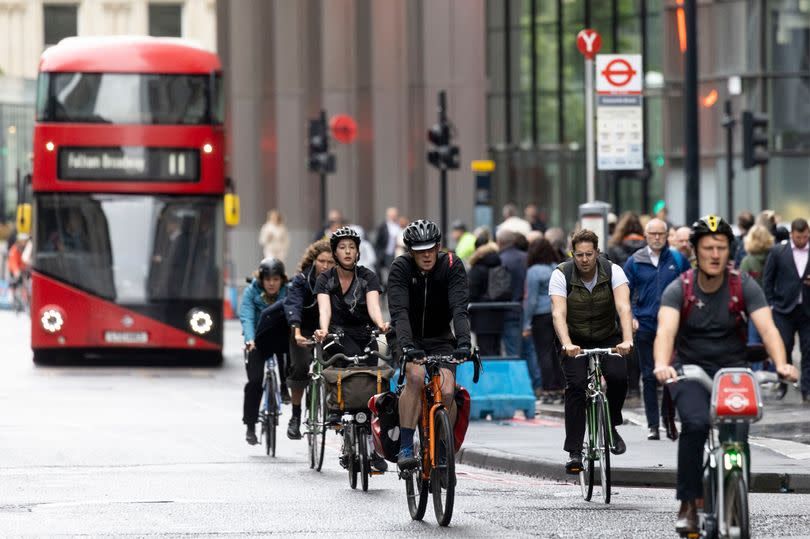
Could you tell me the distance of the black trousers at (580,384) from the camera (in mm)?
11852

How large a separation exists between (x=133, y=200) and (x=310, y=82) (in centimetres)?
2831

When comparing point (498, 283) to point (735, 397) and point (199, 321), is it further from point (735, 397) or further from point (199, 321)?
point (735, 397)

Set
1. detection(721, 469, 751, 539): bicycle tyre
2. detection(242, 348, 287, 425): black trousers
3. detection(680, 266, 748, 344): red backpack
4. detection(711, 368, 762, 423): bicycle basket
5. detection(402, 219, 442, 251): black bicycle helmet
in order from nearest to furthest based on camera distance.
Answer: detection(721, 469, 751, 539): bicycle tyre < detection(711, 368, 762, 423): bicycle basket < detection(680, 266, 748, 344): red backpack < detection(402, 219, 442, 251): black bicycle helmet < detection(242, 348, 287, 425): black trousers

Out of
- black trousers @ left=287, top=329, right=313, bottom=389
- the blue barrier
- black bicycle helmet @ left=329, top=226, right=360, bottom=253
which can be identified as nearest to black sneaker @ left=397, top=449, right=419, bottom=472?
black bicycle helmet @ left=329, top=226, right=360, bottom=253

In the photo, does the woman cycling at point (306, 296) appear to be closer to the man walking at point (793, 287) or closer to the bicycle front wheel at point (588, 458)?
the bicycle front wheel at point (588, 458)

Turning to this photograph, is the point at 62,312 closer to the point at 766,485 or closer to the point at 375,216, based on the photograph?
the point at 766,485

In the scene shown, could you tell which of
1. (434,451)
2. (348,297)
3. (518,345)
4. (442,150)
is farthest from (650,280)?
(442,150)

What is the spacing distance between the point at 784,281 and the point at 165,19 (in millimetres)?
81526

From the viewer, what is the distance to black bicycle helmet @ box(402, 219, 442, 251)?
10.6m

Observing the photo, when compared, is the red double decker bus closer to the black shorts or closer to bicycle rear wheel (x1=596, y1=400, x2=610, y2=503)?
bicycle rear wheel (x1=596, y1=400, x2=610, y2=503)

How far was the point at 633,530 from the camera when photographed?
402 inches

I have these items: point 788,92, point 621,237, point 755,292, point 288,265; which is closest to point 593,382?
point 755,292

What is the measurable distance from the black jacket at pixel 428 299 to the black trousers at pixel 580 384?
1.23m

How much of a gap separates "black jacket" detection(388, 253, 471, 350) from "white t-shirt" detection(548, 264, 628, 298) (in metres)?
1.02
